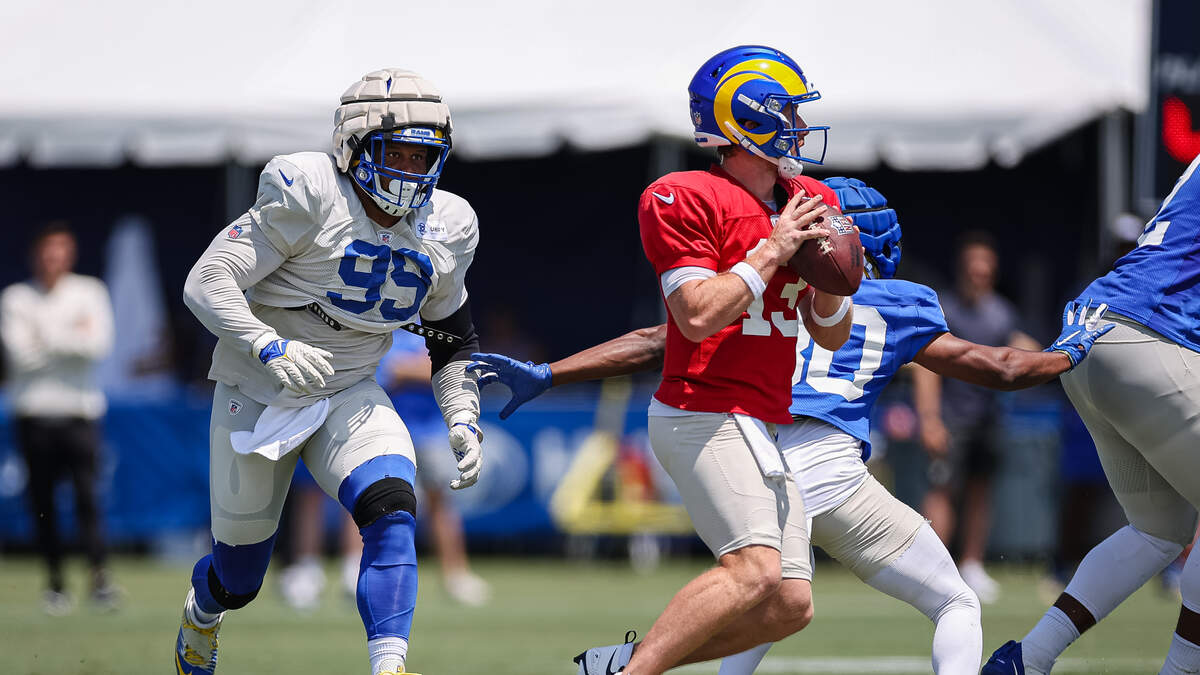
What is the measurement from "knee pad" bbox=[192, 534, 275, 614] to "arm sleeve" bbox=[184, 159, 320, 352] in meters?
0.72

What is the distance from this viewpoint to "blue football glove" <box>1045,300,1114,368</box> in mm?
4973

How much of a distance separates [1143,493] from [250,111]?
909cm

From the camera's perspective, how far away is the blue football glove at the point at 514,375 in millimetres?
4871

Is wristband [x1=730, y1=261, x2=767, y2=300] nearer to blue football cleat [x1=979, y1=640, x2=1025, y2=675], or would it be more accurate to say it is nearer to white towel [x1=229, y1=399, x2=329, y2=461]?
white towel [x1=229, y1=399, x2=329, y2=461]

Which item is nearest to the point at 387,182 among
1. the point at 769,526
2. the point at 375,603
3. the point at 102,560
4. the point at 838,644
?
the point at 375,603

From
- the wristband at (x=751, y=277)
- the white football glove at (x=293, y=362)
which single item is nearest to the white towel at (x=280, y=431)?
the white football glove at (x=293, y=362)

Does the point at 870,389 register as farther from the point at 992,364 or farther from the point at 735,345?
the point at 735,345

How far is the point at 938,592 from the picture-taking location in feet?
15.3

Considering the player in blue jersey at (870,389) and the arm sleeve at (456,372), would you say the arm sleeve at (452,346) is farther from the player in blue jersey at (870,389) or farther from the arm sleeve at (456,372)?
the player in blue jersey at (870,389)

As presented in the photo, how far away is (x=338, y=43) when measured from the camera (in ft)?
44.2

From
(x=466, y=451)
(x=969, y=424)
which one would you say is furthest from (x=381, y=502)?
(x=969, y=424)

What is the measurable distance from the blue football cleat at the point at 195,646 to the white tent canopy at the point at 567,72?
7.50 metres

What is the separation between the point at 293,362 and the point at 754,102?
1.50 metres

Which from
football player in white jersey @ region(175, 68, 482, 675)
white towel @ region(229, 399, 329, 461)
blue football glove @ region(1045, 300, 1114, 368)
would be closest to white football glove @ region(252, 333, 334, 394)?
football player in white jersey @ region(175, 68, 482, 675)
